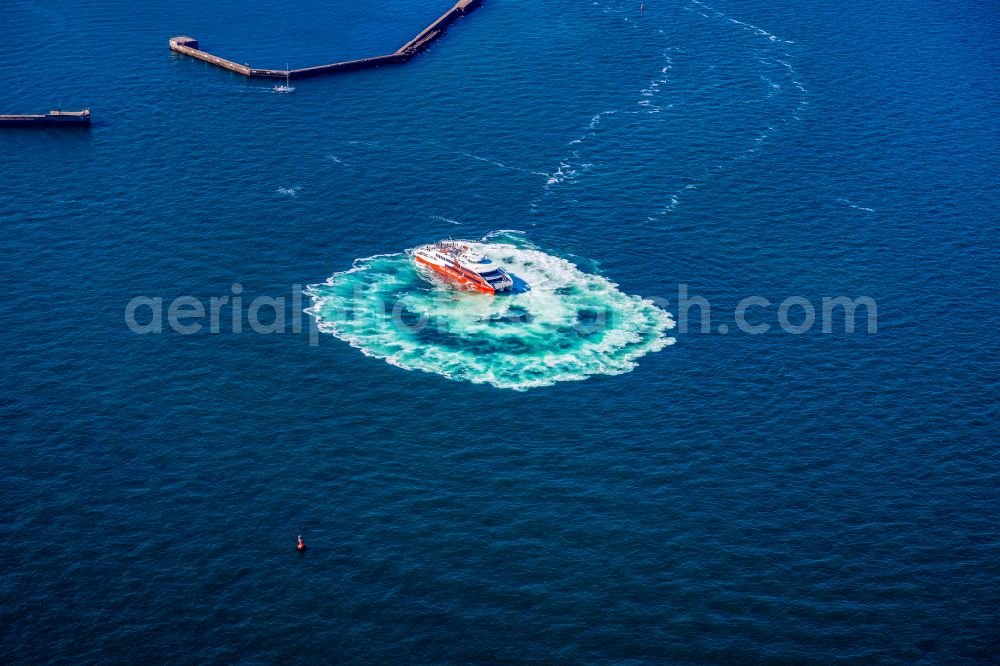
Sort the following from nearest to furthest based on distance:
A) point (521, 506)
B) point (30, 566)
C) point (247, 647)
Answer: point (247, 647), point (30, 566), point (521, 506)

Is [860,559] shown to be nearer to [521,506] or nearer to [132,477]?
[521,506]

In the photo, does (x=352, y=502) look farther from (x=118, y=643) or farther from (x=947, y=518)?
(x=947, y=518)

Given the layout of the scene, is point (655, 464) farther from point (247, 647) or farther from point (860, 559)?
point (247, 647)

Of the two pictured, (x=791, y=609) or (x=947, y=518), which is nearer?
(x=791, y=609)

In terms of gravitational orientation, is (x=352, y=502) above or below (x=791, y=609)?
above

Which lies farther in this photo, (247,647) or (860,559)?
(860,559)

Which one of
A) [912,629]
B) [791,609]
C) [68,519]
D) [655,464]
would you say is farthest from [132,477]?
[912,629]

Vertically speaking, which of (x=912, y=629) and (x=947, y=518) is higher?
(x=947, y=518)

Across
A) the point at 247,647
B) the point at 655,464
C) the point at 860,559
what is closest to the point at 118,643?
the point at 247,647

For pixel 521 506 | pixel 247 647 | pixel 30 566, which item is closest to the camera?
pixel 247 647
